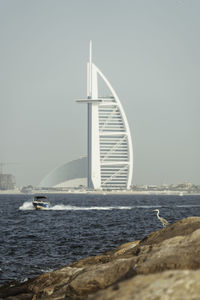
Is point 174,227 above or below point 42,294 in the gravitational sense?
above

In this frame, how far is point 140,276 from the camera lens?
6730 millimetres

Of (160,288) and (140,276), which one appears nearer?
(160,288)

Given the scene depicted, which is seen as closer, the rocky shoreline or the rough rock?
the rough rock

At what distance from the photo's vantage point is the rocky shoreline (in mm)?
6203

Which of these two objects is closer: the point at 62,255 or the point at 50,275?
the point at 50,275

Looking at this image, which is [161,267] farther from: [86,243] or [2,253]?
[86,243]

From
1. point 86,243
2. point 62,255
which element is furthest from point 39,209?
point 62,255

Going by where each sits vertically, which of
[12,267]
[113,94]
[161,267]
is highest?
[113,94]

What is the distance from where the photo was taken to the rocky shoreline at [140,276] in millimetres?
6203

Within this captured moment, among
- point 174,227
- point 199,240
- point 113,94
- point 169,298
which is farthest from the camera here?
point 113,94

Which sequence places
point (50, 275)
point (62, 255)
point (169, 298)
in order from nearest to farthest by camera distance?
point (169, 298) → point (50, 275) → point (62, 255)

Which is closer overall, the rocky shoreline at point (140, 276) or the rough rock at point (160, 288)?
the rough rock at point (160, 288)

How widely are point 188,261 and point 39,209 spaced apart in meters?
68.0

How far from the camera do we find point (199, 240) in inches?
410
